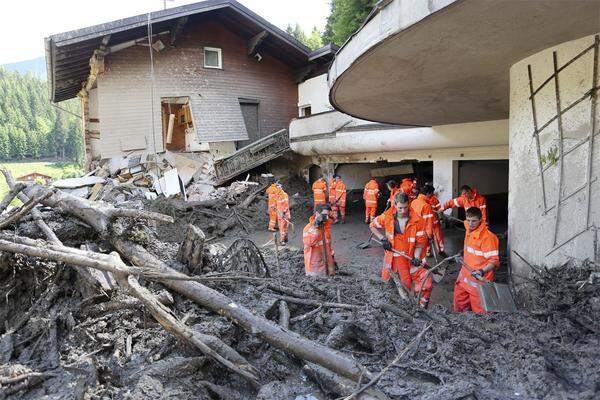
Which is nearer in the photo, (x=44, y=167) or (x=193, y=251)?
(x=193, y=251)

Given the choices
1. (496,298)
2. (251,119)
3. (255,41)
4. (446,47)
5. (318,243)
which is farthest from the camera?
(251,119)

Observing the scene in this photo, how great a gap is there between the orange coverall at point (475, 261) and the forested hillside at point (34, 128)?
63.5 meters

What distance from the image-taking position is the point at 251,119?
62.5ft

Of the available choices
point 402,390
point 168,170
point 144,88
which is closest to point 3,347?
point 402,390

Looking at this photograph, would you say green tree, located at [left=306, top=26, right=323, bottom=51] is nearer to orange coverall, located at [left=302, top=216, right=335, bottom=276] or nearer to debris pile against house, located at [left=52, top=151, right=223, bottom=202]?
debris pile against house, located at [left=52, top=151, right=223, bottom=202]

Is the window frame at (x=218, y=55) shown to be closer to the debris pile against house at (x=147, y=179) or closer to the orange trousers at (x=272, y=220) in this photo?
the debris pile against house at (x=147, y=179)

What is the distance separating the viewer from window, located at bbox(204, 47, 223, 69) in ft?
58.0

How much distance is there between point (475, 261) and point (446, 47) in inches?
104

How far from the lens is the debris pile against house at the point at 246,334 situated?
8.65 ft

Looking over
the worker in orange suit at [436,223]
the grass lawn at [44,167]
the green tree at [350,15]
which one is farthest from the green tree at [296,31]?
the worker in orange suit at [436,223]

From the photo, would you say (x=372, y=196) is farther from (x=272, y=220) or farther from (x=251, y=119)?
(x=251, y=119)

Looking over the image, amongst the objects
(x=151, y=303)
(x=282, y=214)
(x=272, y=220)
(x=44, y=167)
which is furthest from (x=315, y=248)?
(x=44, y=167)

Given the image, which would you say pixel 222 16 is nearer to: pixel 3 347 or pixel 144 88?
pixel 144 88

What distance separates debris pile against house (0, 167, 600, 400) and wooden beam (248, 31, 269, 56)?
47.7 ft
